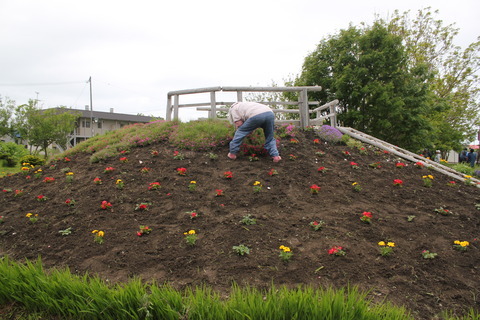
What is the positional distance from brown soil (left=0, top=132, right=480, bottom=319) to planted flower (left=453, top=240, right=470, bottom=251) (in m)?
0.05

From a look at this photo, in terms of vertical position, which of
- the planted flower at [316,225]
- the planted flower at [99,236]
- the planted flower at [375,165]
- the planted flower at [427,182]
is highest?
the planted flower at [375,165]

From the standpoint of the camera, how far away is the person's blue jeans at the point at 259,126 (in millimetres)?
5980

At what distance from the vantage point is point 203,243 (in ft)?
11.7

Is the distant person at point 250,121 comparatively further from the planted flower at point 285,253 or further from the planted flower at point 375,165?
the planted flower at point 285,253

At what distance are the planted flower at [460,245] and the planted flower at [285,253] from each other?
195 centimetres

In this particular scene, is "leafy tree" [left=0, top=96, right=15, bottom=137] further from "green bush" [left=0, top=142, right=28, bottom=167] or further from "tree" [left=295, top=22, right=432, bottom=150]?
"tree" [left=295, top=22, right=432, bottom=150]

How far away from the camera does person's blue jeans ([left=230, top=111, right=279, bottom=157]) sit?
5980 mm

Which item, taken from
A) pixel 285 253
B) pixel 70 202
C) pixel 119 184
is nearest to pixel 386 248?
pixel 285 253

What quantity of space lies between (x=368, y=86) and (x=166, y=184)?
11.9 m

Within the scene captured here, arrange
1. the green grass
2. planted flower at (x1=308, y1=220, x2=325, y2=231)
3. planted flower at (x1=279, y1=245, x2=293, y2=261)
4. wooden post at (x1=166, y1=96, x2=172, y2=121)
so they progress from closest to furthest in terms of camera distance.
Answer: the green grass < planted flower at (x1=279, y1=245, x2=293, y2=261) < planted flower at (x1=308, y1=220, x2=325, y2=231) < wooden post at (x1=166, y1=96, x2=172, y2=121)

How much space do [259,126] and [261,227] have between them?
2.72 metres

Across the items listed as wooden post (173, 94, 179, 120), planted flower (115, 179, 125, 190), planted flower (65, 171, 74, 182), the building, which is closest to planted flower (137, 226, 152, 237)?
planted flower (115, 179, 125, 190)

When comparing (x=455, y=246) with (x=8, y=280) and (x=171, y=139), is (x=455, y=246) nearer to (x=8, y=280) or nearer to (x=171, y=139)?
(x=8, y=280)

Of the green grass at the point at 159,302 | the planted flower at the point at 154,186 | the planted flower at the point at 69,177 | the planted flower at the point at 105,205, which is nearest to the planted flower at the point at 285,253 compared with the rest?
the green grass at the point at 159,302
